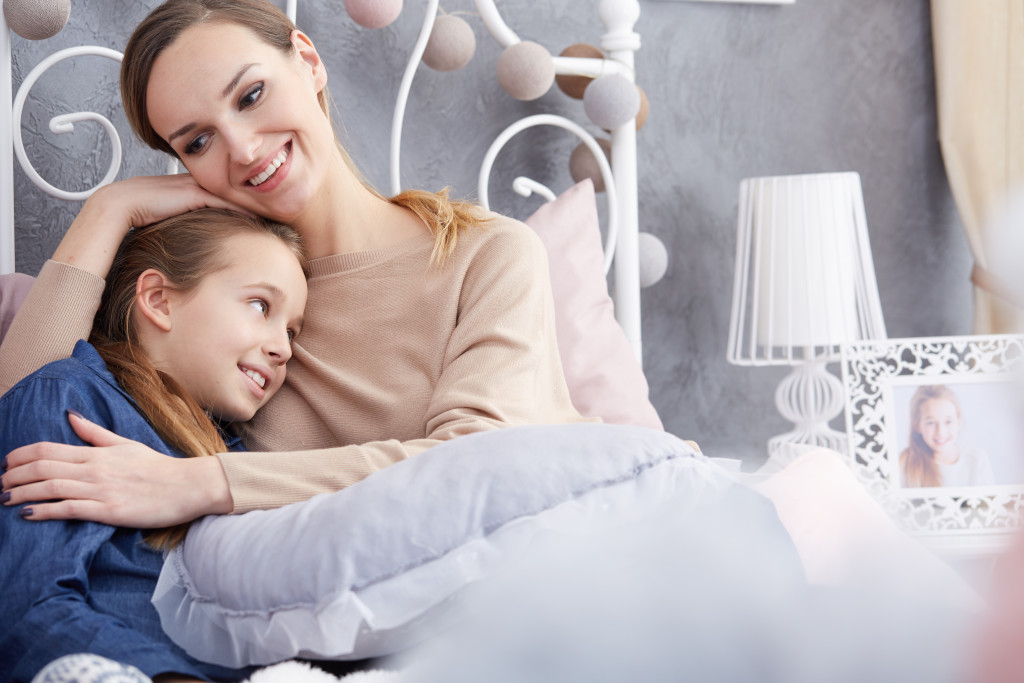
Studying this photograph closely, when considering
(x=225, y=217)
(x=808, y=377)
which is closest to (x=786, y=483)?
(x=225, y=217)

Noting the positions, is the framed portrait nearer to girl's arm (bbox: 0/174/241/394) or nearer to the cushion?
the cushion

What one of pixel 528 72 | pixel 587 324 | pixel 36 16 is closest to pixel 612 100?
pixel 528 72

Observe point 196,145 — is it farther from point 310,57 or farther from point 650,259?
point 650,259

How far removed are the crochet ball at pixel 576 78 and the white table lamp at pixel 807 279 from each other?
41 centimetres

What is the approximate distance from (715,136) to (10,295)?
1502 millimetres

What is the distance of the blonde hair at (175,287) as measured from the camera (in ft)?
2.97

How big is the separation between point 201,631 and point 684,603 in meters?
0.45

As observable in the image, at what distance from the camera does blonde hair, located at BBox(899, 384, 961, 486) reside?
1637mm

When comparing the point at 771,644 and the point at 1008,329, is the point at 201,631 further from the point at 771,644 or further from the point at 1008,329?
the point at 1008,329

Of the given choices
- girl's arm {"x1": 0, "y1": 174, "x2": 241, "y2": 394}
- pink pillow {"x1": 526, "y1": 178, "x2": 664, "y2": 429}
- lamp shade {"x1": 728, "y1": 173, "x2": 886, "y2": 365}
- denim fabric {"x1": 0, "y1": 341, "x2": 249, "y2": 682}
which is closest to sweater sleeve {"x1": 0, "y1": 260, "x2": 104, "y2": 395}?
girl's arm {"x1": 0, "y1": 174, "x2": 241, "y2": 394}

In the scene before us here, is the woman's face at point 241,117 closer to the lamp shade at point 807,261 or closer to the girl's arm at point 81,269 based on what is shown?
the girl's arm at point 81,269

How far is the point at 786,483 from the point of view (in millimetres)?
1002

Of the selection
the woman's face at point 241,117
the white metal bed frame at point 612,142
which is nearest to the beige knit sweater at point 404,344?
the woman's face at point 241,117

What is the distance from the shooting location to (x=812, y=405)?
1840 millimetres
